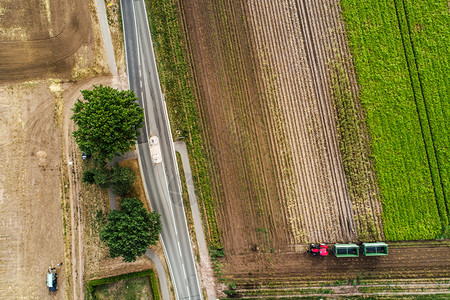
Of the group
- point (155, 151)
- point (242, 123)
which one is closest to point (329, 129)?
point (242, 123)

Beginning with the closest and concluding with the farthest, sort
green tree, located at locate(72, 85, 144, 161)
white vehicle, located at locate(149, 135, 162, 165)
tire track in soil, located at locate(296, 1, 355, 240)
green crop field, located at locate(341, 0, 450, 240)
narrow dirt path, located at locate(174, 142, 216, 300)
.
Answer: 1. green tree, located at locate(72, 85, 144, 161)
2. green crop field, located at locate(341, 0, 450, 240)
3. tire track in soil, located at locate(296, 1, 355, 240)
4. narrow dirt path, located at locate(174, 142, 216, 300)
5. white vehicle, located at locate(149, 135, 162, 165)

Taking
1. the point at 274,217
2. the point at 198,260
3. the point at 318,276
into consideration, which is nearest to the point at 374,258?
the point at 318,276

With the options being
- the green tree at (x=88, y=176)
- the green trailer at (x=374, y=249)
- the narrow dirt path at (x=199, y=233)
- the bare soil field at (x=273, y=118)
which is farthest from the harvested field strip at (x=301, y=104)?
the green tree at (x=88, y=176)

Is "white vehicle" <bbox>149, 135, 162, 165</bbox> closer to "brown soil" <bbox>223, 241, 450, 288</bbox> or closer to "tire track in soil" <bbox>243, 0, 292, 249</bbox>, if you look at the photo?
"tire track in soil" <bbox>243, 0, 292, 249</bbox>

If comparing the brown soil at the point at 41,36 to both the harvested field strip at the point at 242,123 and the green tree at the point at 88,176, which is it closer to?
the green tree at the point at 88,176

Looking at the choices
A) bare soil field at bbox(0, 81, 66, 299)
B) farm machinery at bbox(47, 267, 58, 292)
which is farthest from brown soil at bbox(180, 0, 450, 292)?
farm machinery at bbox(47, 267, 58, 292)

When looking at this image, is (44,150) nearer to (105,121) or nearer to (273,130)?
(105,121)
